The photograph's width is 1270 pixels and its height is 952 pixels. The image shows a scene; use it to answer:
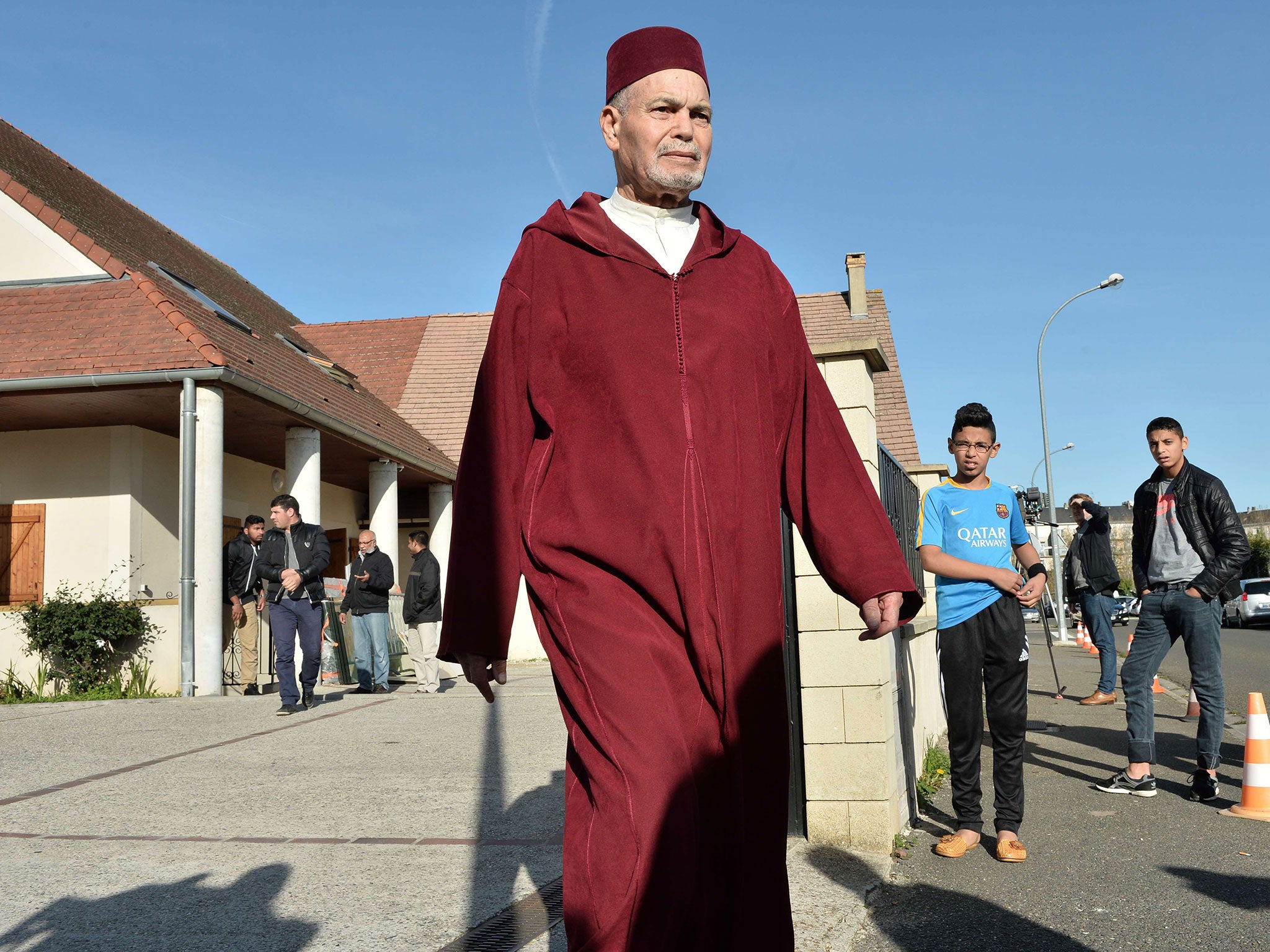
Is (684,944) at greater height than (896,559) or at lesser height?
lesser

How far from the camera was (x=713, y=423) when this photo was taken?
221cm

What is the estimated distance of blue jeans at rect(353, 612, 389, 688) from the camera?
12.5m

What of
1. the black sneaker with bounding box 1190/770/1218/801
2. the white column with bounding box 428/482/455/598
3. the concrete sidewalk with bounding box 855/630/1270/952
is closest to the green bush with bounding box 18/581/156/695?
the white column with bounding box 428/482/455/598

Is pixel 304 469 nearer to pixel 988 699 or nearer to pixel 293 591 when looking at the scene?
pixel 293 591

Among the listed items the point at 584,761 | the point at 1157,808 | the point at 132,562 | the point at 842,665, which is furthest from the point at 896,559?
the point at 132,562

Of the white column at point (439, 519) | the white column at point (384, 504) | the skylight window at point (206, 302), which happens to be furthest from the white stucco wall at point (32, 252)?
the white column at point (439, 519)

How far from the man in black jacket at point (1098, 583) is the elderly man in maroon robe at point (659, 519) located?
947cm

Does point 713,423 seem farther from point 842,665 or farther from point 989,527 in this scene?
point 989,527

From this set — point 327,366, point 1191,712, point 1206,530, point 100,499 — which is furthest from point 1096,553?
point 327,366

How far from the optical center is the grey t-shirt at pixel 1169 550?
248 inches

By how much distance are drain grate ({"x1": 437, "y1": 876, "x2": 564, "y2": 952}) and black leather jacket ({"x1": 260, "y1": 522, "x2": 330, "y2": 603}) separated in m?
6.95

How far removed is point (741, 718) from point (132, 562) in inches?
538

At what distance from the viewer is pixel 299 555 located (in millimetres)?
10555

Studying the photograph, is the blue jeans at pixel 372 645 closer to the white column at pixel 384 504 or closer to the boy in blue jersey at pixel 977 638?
the white column at pixel 384 504
